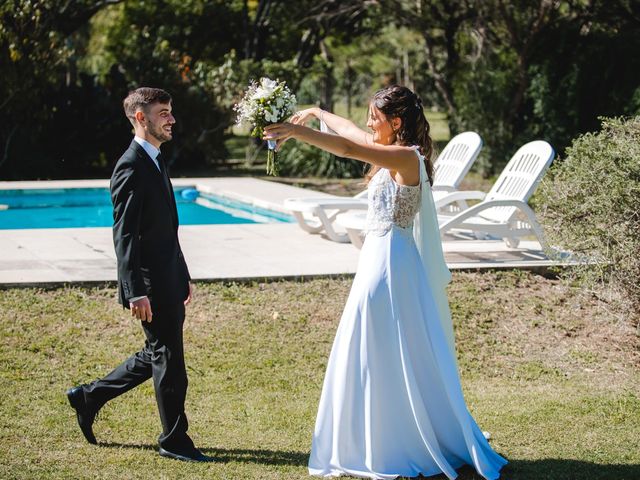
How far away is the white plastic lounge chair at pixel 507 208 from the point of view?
32.0 ft

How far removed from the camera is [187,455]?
5078 millimetres

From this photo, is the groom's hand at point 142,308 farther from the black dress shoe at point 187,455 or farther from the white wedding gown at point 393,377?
the white wedding gown at point 393,377

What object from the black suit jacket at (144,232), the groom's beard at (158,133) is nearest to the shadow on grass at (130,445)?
the black suit jacket at (144,232)

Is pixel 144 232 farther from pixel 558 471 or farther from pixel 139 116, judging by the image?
pixel 558 471

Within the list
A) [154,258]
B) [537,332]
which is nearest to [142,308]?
[154,258]

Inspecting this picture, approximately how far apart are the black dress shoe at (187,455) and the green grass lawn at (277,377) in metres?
0.07

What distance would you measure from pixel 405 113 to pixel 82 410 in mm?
2435

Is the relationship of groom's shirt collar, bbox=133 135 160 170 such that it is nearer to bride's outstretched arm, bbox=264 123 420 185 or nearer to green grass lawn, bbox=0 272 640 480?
bride's outstretched arm, bbox=264 123 420 185

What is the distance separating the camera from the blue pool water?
48.9ft

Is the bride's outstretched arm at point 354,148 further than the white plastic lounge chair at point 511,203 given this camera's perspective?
No

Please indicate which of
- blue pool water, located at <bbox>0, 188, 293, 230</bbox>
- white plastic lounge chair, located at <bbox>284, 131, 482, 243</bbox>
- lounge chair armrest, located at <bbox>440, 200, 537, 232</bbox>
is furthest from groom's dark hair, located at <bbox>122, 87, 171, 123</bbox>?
blue pool water, located at <bbox>0, 188, 293, 230</bbox>

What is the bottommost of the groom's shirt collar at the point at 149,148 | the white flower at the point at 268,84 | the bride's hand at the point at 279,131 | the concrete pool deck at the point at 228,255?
the concrete pool deck at the point at 228,255

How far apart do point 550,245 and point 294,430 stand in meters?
3.30

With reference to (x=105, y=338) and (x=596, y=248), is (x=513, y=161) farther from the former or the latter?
(x=105, y=338)
